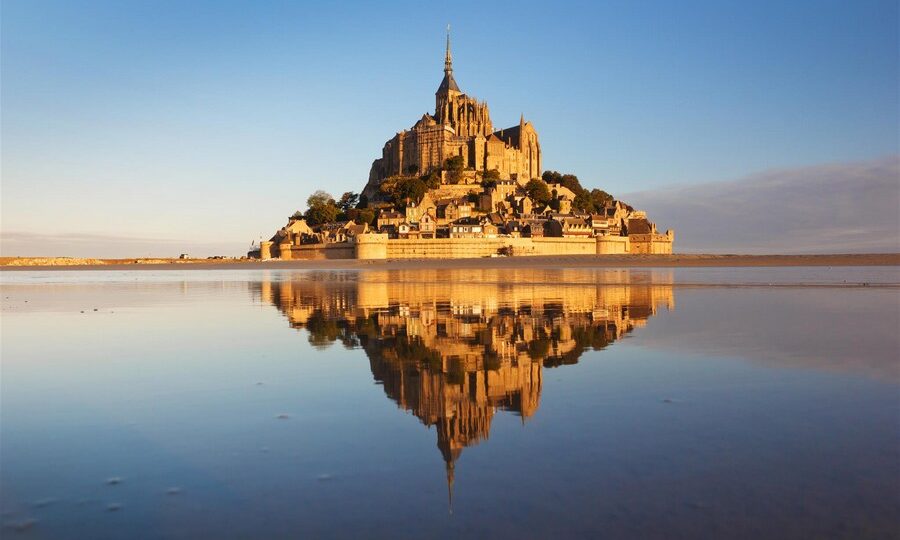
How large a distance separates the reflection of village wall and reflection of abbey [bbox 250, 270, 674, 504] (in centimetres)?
1

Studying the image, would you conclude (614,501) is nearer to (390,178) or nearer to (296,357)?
(296,357)

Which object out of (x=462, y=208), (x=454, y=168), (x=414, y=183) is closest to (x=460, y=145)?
(x=454, y=168)

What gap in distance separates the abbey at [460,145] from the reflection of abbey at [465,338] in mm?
85601

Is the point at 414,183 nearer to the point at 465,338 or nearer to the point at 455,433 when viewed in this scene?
the point at 465,338

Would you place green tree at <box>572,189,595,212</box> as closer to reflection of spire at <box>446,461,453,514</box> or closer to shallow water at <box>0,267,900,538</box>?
shallow water at <box>0,267,900,538</box>

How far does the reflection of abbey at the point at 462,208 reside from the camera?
8488cm

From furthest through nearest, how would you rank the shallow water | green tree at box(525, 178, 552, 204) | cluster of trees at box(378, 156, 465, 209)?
green tree at box(525, 178, 552, 204), cluster of trees at box(378, 156, 465, 209), the shallow water

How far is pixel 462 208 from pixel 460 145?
1669 centimetres

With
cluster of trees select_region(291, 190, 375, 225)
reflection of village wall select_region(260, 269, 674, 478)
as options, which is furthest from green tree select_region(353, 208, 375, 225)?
reflection of village wall select_region(260, 269, 674, 478)

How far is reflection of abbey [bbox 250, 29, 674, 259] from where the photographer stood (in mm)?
84875

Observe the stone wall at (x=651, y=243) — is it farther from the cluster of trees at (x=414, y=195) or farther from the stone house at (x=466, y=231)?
the stone house at (x=466, y=231)

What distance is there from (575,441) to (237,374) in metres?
4.67

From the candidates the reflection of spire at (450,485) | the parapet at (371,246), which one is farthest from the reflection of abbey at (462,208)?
the reflection of spire at (450,485)

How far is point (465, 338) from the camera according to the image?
1140 cm
